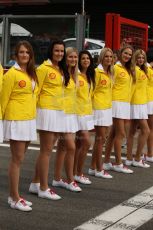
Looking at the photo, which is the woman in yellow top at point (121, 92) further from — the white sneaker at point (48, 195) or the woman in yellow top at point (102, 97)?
the white sneaker at point (48, 195)

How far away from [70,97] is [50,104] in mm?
353

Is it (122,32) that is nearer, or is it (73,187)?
(73,187)

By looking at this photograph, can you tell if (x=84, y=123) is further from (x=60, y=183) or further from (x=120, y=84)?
(x=120, y=84)

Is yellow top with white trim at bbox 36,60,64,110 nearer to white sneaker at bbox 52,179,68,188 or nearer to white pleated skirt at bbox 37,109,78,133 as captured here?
white pleated skirt at bbox 37,109,78,133

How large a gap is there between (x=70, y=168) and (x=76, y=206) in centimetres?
66

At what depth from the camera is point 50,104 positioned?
633 cm

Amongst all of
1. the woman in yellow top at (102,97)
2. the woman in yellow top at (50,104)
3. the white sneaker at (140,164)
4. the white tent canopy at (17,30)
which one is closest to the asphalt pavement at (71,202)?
the white sneaker at (140,164)

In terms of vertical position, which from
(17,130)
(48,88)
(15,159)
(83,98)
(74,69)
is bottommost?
(15,159)

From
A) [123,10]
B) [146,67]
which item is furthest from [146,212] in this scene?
[123,10]

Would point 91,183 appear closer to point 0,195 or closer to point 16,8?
point 0,195

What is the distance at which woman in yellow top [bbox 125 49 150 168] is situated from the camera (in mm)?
8383

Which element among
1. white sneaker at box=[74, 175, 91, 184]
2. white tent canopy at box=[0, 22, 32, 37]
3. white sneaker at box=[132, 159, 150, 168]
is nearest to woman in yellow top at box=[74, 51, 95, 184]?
white sneaker at box=[74, 175, 91, 184]

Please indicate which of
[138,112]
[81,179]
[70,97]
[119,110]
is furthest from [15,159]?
[138,112]

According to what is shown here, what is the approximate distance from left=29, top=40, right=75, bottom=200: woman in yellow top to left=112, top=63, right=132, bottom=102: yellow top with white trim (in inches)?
63.1
